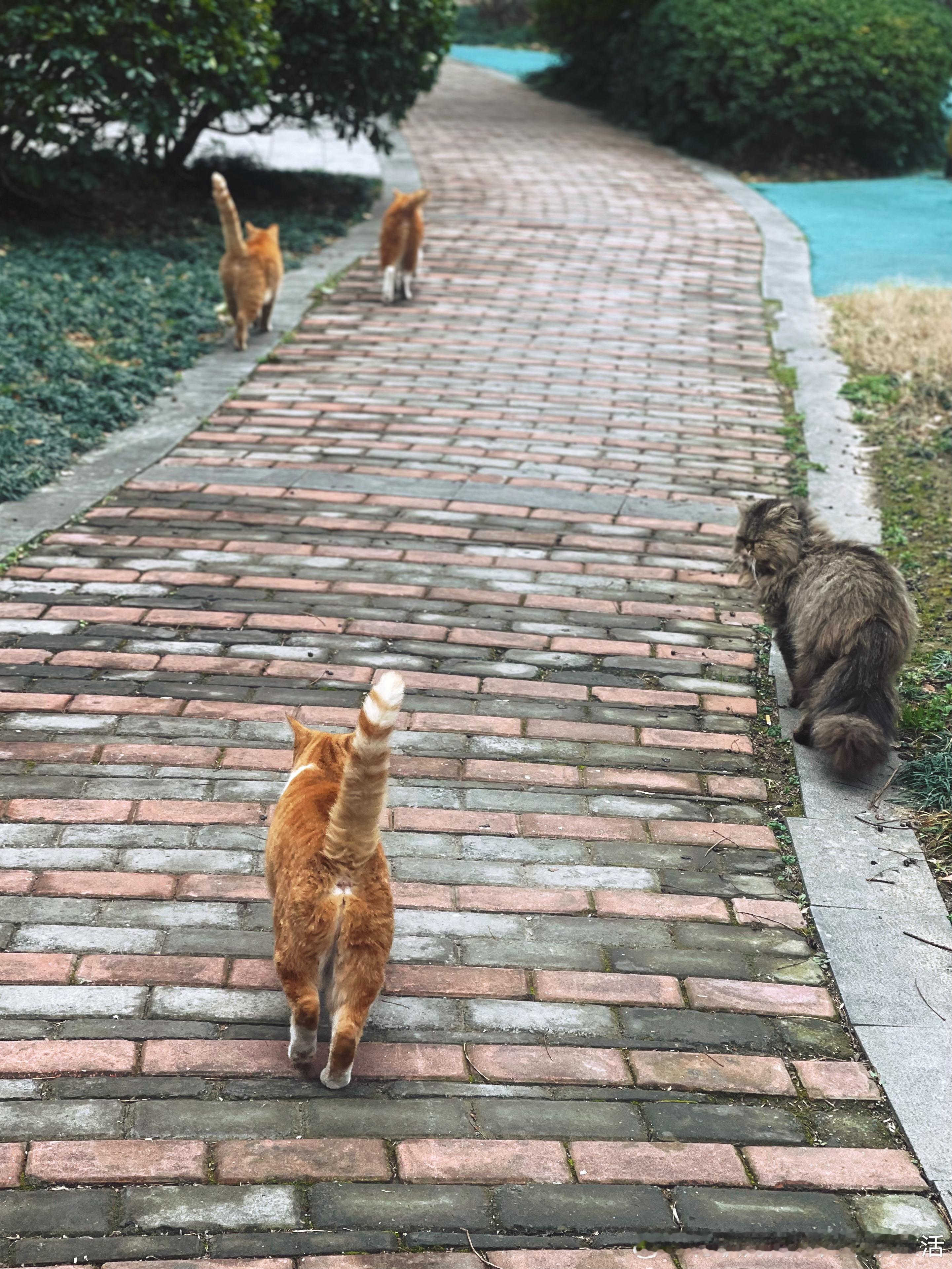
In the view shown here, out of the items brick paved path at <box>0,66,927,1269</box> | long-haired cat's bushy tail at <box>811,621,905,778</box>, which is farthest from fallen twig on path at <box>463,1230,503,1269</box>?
long-haired cat's bushy tail at <box>811,621,905,778</box>

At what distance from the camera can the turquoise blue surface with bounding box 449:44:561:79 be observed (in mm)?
22438

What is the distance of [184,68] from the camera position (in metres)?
9.58

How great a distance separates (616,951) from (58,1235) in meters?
1.55

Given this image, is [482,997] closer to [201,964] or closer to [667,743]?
[201,964]

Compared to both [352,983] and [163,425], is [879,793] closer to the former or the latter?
[352,983]

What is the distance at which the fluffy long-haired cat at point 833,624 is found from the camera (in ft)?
13.4

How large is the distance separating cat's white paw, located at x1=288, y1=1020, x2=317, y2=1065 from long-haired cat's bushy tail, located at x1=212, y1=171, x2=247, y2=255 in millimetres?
5858

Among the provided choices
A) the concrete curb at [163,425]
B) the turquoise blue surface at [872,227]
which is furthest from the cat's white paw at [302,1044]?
the turquoise blue surface at [872,227]

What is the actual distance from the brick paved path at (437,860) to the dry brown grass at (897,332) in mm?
1258

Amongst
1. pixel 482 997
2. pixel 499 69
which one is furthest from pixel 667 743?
pixel 499 69

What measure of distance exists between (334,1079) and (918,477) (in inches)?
201

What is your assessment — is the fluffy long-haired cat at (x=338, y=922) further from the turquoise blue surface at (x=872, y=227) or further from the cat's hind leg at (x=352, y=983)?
the turquoise blue surface at (x=872, y=227)

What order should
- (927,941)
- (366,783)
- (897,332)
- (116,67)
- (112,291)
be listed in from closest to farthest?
(366,783), (927,941), (897,332), (112,291), (116,67)

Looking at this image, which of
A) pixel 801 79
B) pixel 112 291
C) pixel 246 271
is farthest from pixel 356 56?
pixel 801 79
